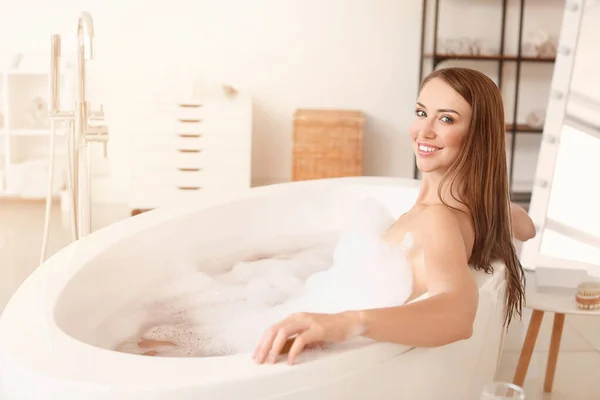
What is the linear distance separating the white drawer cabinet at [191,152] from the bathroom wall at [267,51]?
0.37 meters

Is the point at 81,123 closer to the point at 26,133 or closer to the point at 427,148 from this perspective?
the point at 427,148

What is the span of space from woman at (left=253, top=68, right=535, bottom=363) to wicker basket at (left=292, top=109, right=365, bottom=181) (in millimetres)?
2478

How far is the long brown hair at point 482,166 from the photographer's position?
1478mm

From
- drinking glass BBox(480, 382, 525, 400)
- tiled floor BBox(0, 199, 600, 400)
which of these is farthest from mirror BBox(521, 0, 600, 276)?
drinking glass BBox(480, 382, 525, 400)

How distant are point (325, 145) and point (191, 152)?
0.69 m

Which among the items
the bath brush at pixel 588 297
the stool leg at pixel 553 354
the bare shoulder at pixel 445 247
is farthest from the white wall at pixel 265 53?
the bare shoulder at pixel 445 247

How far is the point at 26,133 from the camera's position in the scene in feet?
14.2

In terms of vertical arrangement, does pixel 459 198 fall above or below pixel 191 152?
above

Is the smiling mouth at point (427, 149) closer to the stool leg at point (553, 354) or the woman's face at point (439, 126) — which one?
the woman's face at point (439, 126)

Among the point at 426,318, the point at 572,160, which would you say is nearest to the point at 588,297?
the point at 426,318

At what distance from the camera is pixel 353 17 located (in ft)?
14.7

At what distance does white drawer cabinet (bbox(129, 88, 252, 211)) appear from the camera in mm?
4035

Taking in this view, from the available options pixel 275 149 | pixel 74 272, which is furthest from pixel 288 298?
pixel 275 149

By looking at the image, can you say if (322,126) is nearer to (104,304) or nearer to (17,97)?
(17,97)
